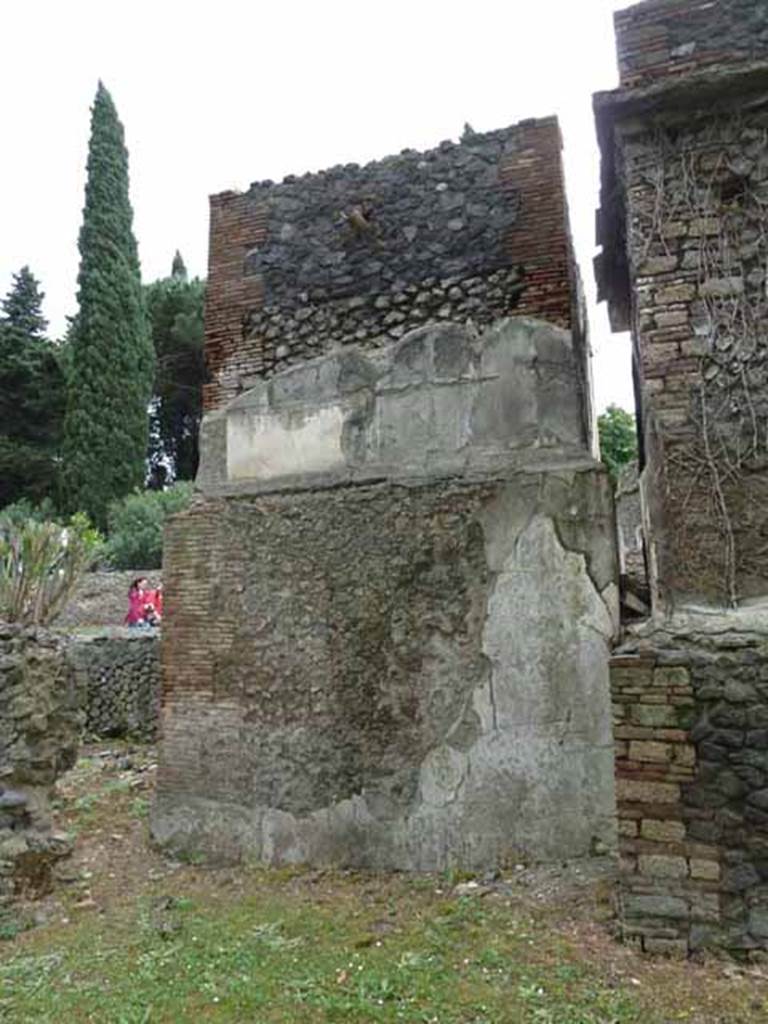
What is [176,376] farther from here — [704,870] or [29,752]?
[704,870]

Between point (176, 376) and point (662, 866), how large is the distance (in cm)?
2652

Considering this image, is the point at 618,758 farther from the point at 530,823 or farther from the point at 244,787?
the point at 244,787

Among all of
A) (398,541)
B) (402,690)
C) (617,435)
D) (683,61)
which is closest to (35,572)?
(398,541)

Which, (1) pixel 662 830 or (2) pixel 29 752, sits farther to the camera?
(2) pixel 29 752

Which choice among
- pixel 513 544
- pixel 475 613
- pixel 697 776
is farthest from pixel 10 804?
pixel 697 776

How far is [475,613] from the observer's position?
555cm

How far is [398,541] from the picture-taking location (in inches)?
229

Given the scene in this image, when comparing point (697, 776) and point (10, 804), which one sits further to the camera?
point (10, 804)

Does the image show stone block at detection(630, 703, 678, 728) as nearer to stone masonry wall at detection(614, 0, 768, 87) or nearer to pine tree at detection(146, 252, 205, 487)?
stone masonry wall at detection(614, 0, 768, 87)

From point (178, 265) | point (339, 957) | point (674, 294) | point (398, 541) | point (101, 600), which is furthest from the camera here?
point (178, 265)

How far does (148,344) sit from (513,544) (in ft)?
66.8

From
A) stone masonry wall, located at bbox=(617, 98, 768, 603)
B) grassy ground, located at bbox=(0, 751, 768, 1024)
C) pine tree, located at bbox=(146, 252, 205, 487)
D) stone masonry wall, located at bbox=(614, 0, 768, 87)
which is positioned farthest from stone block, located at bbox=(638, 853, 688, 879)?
pine tree, located at bbox=(146, 252, 205, 487)

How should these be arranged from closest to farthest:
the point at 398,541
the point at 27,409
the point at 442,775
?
the point at 442,775
the point at 398,541
the point at 27,409

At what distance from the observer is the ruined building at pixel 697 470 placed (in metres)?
4.01
